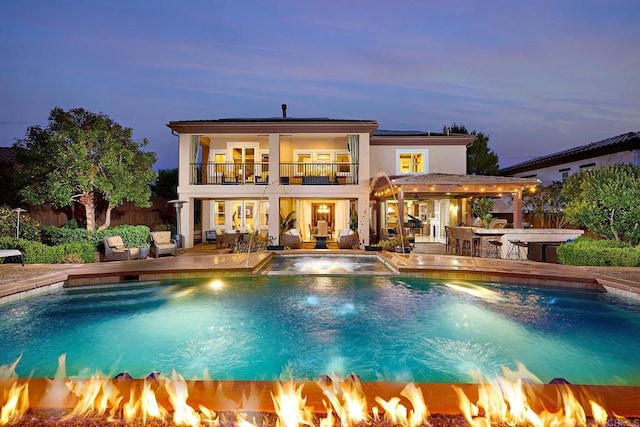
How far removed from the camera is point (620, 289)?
662 centimetres

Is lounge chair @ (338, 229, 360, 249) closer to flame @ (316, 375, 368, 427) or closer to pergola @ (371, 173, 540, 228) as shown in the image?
pergola @ (371, 173, 540, 228)

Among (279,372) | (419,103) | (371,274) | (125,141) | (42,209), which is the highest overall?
(419,103)

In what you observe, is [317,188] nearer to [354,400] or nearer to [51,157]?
[51,157]

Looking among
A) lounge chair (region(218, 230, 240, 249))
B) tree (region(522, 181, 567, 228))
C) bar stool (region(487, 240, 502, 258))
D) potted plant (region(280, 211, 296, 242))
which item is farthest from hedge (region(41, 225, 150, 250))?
tree (region(522, 181, 567, 228))

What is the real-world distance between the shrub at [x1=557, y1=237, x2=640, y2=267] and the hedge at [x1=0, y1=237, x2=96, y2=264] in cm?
1325

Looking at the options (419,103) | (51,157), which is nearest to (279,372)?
(51,157)

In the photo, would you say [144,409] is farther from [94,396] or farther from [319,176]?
[319,176]

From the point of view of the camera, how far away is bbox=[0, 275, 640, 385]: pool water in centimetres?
449

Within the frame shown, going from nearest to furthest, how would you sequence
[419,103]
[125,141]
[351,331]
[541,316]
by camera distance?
[351,331]
[541,316]
[125,141]
[419,103]

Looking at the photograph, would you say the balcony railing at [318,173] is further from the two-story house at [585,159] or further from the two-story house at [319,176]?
the two-story house at [585,159]

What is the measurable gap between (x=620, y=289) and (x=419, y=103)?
53.3 m

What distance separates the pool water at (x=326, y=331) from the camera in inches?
177

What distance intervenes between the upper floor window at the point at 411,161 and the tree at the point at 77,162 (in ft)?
38.2

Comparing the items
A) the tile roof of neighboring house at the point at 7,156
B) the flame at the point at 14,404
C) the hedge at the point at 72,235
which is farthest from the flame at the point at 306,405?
the tile roof of neighboring house at the point at 7,156
